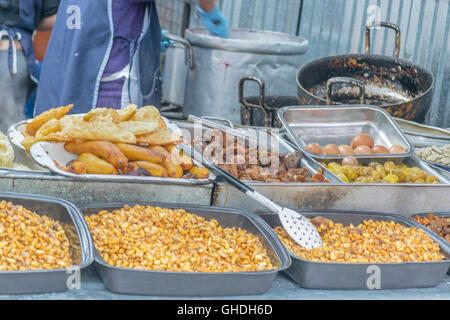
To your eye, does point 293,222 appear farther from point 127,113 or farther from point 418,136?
point 418,136

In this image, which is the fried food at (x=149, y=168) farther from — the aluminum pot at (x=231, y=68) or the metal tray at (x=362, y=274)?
the aluminum pot at (x=231, y=68)

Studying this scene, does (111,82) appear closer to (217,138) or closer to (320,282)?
(217,138)

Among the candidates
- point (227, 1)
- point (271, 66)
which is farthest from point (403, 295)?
point (227, 1)

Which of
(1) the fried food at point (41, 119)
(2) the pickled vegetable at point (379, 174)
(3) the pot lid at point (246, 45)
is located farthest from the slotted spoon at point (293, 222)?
(3) the pot lid at point (246, 45)

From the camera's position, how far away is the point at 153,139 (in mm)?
2031

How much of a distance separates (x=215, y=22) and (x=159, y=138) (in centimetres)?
239

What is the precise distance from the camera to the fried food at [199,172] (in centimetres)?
195

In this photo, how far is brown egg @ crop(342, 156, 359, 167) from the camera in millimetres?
2490

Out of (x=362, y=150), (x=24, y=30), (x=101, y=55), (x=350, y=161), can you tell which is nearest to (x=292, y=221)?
(x=350, y=161)

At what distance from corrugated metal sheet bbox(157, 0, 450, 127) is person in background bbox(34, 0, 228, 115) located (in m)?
1.99

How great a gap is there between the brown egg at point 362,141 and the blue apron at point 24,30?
1.92m

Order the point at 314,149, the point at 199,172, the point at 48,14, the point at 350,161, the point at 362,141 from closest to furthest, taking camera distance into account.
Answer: the point at 199,172 < the point at 350,161 < the point at 314,149 < the point at 362,141 < the point at 48,14

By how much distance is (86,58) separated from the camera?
3109 millimetres
